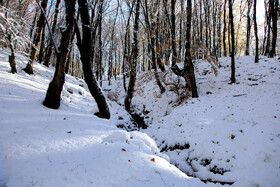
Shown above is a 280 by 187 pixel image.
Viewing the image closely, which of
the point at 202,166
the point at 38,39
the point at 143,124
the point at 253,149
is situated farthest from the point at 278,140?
the point at 38,39

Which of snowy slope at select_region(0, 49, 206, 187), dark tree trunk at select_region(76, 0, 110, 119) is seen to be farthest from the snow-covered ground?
dark tree trunk at select_region(76, 0, 110, 119)

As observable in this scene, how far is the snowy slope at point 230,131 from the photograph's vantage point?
14.5 ft

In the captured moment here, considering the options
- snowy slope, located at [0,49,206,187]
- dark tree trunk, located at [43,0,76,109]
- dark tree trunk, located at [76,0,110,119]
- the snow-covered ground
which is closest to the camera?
snowy slope, located at [0,49,206,187]

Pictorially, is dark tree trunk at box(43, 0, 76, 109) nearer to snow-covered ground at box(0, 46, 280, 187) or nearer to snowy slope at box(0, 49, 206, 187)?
snow-covered ground at box(0, 46, 280, 187)

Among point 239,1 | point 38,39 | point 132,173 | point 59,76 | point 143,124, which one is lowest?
point 143,124

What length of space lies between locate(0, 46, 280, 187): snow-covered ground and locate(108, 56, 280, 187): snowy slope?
2 centimetres

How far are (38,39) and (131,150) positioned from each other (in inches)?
332

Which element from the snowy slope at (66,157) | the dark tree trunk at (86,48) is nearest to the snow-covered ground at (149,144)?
the snowy slope at (66,157)

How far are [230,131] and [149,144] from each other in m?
3.65

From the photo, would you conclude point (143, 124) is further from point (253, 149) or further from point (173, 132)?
point (253, 149)

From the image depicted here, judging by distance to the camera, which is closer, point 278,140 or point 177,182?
point 177,182

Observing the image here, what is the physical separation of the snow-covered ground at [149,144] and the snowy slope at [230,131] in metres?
0.02

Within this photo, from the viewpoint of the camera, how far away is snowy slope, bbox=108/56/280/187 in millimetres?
4410

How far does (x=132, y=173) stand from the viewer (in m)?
2.69
